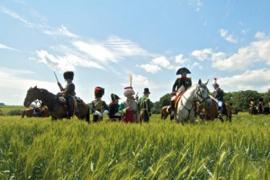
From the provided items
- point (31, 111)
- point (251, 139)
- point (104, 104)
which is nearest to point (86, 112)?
point (104, 104)

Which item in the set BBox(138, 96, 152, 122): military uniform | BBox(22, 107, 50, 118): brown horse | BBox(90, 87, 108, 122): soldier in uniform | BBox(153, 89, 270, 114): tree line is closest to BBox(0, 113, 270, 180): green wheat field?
BBox(90, 87, 108, 122): soldier in uniform

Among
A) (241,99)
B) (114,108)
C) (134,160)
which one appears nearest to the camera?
(134,160)

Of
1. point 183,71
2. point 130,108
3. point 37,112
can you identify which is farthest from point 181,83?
point 37,112

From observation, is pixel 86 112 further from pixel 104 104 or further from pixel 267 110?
pixel 267 110

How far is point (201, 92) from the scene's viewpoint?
15.4m

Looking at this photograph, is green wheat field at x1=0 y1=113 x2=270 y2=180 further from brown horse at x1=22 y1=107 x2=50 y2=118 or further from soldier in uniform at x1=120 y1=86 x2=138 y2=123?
brown horse at x1=22 y1=107 x2=50 y2=118

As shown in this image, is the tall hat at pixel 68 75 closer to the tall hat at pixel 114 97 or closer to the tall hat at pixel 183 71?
the tall hat at pixel 114 97

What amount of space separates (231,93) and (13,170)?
82.4 metres

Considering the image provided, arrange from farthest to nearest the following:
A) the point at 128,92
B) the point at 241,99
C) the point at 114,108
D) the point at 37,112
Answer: the point at 241,99 < the point at 37,112 < the point at 114,108 < the point at 128,92

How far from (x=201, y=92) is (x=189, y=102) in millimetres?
649

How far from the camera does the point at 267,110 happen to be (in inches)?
1622

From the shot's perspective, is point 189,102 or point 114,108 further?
point 114,108

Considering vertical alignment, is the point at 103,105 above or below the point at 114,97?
below

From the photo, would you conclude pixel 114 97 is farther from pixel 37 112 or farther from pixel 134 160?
pixel 37 112
